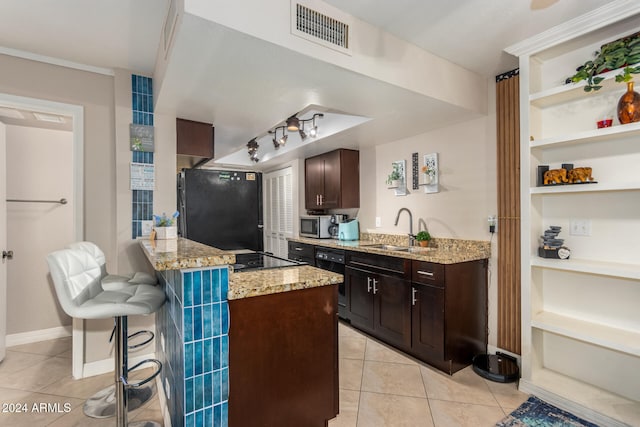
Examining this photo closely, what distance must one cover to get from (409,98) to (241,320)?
6.13ft

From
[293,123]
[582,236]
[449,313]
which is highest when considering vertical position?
[293,123]

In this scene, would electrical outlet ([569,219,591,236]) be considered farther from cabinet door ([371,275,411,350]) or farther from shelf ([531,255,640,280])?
cabinet door ([371,275,411,350])

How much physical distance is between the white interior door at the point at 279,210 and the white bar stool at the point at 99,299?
3.24m

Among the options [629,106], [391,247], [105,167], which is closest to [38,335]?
[105,167]

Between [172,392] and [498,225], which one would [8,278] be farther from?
[498,225]

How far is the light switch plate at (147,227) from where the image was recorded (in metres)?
2.56

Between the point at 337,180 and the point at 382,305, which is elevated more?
the point at 337,180

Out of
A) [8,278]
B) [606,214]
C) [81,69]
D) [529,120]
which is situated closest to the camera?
[606,214]

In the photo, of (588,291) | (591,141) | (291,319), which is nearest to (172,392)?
(291,319)

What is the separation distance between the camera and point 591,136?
73.0 inches

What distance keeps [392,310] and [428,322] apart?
378 mm

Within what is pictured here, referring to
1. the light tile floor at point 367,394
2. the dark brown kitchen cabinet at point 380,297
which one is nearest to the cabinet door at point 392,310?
the dark brown kitchen cabinet at point 380,297

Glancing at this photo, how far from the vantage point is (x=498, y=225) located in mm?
2566

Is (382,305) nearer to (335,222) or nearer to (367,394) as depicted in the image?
(367,394)
